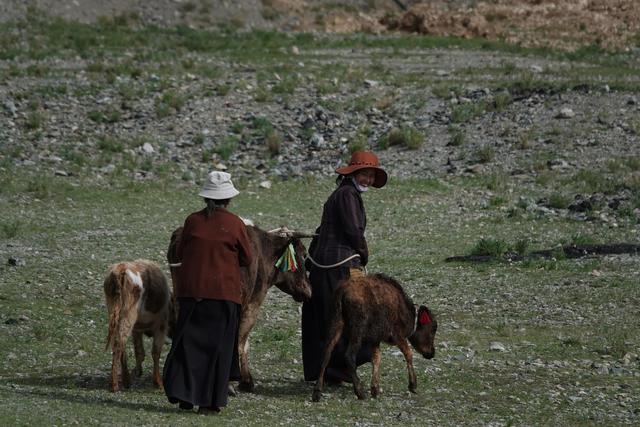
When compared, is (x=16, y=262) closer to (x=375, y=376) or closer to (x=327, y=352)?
(x=327, y=352)

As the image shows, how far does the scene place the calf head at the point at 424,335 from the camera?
1190 cm

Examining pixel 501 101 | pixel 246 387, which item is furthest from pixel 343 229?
pixel 501 101

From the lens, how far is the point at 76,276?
1681 cm

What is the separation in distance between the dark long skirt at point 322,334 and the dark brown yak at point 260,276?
312 millimetres

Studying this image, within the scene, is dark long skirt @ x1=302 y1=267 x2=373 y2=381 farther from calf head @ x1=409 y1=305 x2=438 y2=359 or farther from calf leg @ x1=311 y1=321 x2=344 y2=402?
calf head @ x1=409 y1=305 x2=438 y2=359

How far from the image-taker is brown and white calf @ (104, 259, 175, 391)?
36.5ft

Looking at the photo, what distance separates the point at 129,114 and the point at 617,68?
13517 millimetres

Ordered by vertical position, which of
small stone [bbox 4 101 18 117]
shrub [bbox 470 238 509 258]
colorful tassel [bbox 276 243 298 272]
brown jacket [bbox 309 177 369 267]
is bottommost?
shrub [bbox 470 238 509 258]

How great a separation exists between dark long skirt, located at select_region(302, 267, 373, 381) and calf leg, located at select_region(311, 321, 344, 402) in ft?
1.22

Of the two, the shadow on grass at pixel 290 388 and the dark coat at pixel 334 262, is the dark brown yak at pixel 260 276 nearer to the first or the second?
the shadow on grass at pixel 290 388

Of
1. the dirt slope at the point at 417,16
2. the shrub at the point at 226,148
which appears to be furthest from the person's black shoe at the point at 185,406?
the dirt slope at the point at 417,16

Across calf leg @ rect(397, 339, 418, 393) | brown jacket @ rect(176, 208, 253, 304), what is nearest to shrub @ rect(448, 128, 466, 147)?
calf leg @ rect(397, 339, 418, 393)

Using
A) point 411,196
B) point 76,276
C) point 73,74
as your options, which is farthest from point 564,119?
point 76,276

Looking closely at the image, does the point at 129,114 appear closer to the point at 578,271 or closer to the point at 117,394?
the point at 578,271
